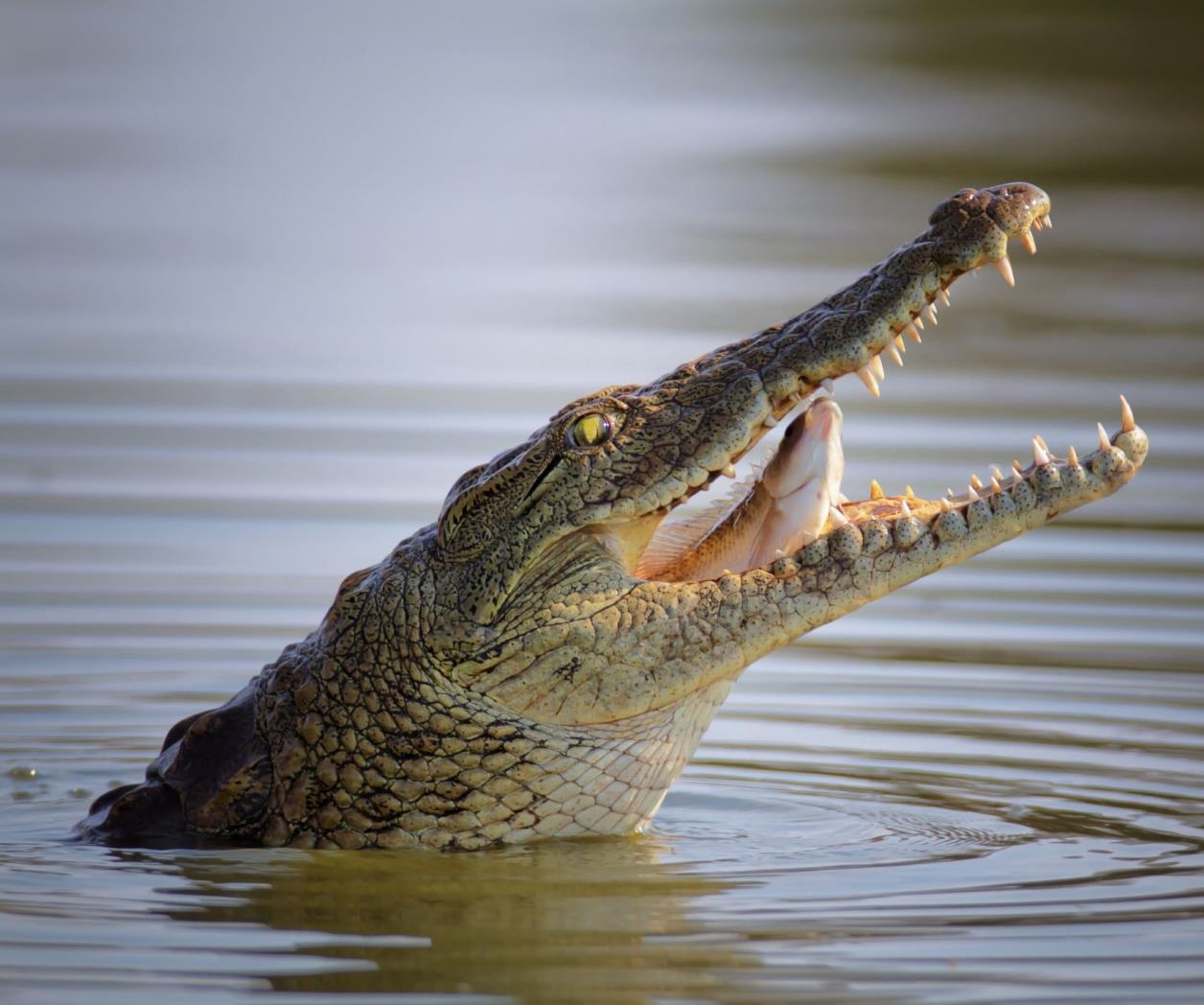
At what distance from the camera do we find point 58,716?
805 cm

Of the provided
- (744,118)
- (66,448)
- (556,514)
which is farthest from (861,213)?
(556,514)

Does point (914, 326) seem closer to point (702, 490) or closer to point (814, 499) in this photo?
point (814, 499)

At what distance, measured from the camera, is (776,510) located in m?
6.15

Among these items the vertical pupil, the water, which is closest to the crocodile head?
the vertical pupil

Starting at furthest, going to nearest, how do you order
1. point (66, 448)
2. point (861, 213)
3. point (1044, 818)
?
point (861, 213) → point (66, 448) → point (1044, 818)

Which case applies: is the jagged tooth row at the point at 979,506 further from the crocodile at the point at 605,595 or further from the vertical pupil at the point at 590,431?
the vertical pupil at the point at 590,431

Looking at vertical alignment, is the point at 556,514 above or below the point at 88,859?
above

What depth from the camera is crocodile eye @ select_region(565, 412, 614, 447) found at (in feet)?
19.9

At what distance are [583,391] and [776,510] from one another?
6.57 metres

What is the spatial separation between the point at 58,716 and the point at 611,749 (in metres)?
2.80

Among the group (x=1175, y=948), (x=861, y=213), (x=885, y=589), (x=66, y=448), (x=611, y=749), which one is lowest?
(x=1175, y=948)

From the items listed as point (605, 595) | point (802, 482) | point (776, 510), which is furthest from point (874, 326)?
point (605, 595)

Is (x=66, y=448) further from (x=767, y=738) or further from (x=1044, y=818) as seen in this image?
(x=1044, y=818)

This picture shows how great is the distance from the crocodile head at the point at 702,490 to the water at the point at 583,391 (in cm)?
59
